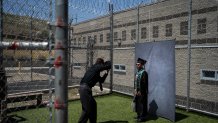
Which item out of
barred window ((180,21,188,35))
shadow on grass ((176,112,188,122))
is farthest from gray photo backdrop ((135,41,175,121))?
barred window ((180,21,188,35))

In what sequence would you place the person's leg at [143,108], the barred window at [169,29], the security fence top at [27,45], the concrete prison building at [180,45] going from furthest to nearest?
the barred window at [169,29], the concrete prison building at [180,45], the person's leg at [143,108], the security fence top at [27,45]

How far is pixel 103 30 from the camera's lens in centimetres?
2197

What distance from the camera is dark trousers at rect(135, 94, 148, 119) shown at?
723cm

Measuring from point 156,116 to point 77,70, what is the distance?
35.2ft

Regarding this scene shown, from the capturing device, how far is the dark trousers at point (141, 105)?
7229 millimetres

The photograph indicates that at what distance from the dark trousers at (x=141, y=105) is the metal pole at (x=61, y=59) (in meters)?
5.42

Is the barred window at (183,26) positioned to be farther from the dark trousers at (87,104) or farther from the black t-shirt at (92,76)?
the dark trousers at (87,104)

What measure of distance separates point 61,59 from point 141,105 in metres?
5.60

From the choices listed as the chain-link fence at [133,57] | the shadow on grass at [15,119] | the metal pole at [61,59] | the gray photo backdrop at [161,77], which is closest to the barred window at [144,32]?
the chain-link fence at [133,57]

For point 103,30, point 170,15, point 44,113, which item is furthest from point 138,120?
point 103,30

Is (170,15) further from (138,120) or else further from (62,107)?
(62,107)

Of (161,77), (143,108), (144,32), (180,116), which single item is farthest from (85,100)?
(144,32)

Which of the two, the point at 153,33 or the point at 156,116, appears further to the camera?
the point at 153,33

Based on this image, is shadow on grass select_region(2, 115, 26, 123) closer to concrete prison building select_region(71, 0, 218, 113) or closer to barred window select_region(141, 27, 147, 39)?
concrete prison building select_region(71, 0, 218, 113)
